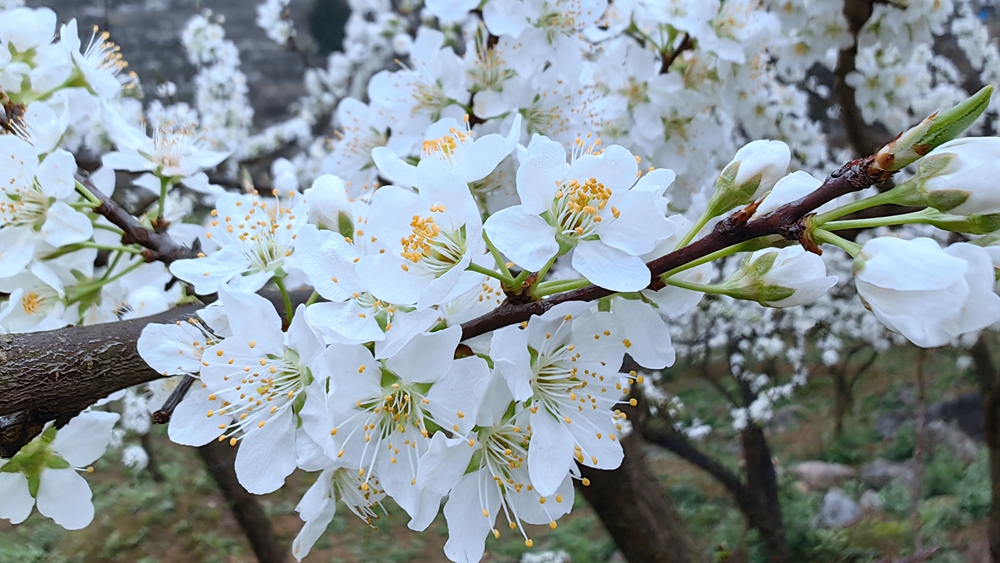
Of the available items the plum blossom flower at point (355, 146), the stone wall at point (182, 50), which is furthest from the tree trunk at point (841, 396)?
the stone wall at point (182, 50)

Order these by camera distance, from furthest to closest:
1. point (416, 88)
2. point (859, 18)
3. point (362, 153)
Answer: point (859, 18) → point (362, 153) → point (416, 88)

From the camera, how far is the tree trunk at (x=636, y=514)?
176 centimetres

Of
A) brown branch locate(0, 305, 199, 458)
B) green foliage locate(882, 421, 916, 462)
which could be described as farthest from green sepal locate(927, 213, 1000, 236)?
green foliage locate(882, 421, 916, 462)

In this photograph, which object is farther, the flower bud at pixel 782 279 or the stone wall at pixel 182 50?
the stone wall at pixel 182 50

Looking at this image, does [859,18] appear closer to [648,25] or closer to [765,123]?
[765,123]

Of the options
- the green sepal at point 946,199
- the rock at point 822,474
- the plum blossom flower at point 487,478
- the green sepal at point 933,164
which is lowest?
the rock at point 822,474

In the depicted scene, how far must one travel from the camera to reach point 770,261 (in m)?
0.68

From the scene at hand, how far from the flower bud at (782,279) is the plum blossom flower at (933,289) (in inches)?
2.3

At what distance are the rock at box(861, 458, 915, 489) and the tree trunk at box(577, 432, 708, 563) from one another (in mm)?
3687

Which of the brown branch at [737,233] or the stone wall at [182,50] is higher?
the brown branch at [737,233]

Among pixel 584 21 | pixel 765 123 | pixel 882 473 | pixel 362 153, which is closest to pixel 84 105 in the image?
pixel 362 153

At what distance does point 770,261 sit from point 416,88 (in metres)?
1.01

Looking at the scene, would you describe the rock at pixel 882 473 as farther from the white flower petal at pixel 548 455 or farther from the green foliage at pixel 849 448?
the white flower petal at pixel 548 455

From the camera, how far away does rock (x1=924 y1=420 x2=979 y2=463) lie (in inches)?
207
